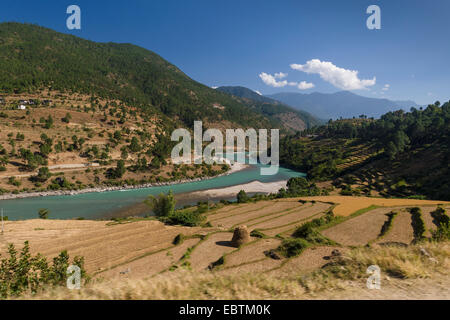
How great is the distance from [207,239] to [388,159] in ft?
239

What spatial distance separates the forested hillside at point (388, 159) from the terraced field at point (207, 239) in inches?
832

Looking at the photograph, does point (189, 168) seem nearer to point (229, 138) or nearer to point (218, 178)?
point (218, 178)

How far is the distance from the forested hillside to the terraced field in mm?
21120

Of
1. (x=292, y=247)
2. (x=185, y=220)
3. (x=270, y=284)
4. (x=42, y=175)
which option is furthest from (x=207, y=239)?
(x=42, y=175)

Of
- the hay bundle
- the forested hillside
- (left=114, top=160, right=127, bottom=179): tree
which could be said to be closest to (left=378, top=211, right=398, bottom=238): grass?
the hay bundle

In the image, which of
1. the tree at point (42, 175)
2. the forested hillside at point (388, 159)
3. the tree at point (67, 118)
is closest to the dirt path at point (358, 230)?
the forested hillside at point (388, 159)

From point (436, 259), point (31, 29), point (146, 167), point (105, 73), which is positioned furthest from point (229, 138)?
point (31, 29)

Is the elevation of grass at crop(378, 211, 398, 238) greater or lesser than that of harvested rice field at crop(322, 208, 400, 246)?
greater

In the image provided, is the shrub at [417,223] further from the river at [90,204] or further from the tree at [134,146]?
the tree at [134,146]

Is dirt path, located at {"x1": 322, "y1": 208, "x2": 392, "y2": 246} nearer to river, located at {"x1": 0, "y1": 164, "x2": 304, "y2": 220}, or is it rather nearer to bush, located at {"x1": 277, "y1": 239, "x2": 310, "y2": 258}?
bush, located at {"x1": 277, "y1": 239, "x2": 310, "y2": 258}

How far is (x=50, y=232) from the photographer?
80.7 feet

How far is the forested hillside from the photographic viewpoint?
5319 cm

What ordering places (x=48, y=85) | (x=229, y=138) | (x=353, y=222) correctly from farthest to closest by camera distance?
(x=229, y=138) → (x=48, y=85) → (x=353, y=222)
